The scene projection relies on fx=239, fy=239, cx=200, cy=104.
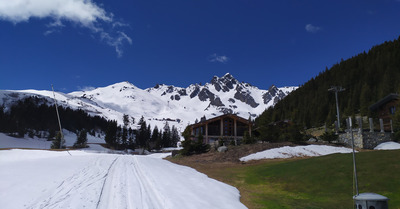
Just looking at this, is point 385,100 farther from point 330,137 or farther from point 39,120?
point 39,120

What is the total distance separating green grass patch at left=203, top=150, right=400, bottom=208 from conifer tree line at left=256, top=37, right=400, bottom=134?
45.1 metres

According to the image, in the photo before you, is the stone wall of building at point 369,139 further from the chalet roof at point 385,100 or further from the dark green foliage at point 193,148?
the dark green foliage at point 193,148

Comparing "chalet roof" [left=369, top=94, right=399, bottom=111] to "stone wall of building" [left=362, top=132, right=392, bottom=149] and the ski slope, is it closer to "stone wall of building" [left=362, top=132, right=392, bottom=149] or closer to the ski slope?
"stone wall of building" [left=362, top=132, right=392, bottom=149]

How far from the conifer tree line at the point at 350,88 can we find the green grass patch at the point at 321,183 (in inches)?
1774

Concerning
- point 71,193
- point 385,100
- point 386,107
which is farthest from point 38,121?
point 386,107

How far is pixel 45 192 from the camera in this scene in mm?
10773

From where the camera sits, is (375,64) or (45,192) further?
(375,64)

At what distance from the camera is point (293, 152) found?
2872cm

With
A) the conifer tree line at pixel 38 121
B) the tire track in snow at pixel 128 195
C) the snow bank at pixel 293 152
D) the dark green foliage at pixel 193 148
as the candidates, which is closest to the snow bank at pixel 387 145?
the snow bank at pixel 293 152

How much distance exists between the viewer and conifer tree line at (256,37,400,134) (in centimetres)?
6767

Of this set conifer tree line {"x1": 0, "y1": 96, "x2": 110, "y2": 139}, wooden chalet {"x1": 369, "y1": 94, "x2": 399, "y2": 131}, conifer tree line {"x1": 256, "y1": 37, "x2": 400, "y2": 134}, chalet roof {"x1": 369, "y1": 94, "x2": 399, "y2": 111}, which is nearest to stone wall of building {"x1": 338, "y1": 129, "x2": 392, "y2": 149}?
chalet roof {"x1": 369, "y1": 94, "x2": 399, "y2": 111}

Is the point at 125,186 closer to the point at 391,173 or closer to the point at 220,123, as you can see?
the point at 391,173

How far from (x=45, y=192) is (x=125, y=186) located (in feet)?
11.5

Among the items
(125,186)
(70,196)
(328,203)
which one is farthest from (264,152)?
(70,196)
